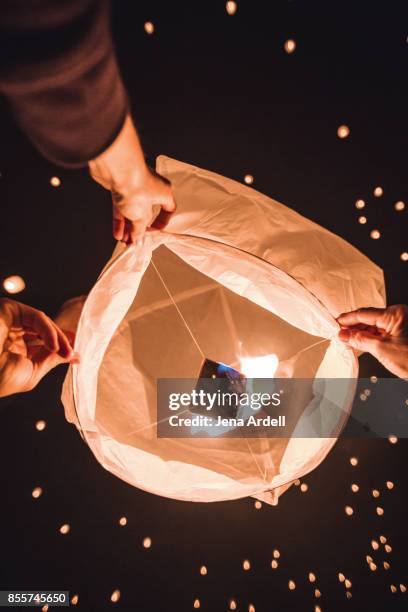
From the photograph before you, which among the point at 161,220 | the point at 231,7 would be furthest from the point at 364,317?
the point at 231,7

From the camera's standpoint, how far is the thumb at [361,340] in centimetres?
66

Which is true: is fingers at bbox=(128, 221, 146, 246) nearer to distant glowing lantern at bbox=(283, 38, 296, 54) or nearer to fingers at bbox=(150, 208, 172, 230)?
fingers at bbox=(150, 208, 172, 230)

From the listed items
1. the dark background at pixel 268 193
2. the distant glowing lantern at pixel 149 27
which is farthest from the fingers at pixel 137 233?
the distant glowing lantern at pixel 149 27

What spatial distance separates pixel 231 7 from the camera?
87 centimetres

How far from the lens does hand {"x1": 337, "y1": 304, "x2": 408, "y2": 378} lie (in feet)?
2.11

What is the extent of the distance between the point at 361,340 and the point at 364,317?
0.04 m

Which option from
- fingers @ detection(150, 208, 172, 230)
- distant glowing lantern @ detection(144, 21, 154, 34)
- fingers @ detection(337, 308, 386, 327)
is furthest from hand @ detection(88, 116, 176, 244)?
distant glowing lantern @ detection(144, 21, 154, 34)

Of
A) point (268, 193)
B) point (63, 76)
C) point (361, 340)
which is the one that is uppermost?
point (63, 76)

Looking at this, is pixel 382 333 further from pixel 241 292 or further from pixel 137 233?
pixel 137 233

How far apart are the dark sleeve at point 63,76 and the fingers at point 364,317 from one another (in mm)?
490

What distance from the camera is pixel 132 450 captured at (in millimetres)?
750

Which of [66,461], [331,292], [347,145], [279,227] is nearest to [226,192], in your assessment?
[279,227]

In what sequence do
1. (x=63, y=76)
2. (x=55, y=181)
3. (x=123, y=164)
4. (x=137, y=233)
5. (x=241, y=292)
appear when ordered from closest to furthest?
(x=63, y=76) < (x=123, y=164) < (x=137, y=233) < (x=241, y=292) < (x=55, y=181)

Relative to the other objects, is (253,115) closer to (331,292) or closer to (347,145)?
(347,145)
